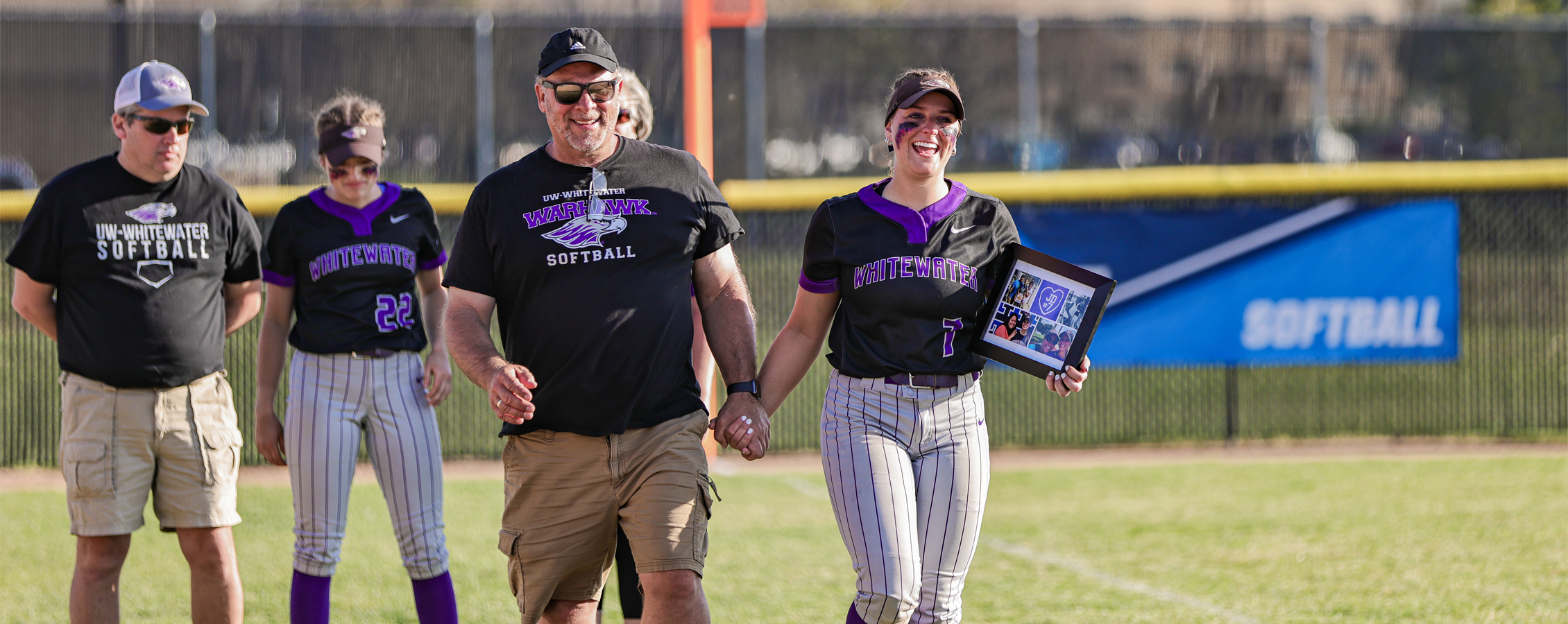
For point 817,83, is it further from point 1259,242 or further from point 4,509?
point 4,509

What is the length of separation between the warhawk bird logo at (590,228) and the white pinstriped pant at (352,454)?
1.37 m

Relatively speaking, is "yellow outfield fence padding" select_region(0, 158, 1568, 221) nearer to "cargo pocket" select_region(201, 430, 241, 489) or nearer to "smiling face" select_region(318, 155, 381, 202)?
"smiling face" select_region(318, 155, 381, 202)

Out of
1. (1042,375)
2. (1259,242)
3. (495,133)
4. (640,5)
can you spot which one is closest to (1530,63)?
(1259,242)

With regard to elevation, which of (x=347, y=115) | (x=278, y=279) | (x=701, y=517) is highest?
(x=347, y=115)

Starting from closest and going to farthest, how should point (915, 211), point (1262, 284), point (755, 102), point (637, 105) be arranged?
point (915, 211)
point (637, 105)
point (1262, 284)
point (755, 102)

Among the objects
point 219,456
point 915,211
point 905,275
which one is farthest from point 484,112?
point 905,275

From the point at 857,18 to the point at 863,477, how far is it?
9.55 meters

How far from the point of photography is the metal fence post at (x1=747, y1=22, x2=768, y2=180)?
12.1m

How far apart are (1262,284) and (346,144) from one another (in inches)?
278

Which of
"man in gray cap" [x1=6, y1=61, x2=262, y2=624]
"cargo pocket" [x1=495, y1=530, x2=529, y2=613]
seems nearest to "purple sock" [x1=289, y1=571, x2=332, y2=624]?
"man in gray cap" [x1=6, y1=61, x2=262, y2=624]

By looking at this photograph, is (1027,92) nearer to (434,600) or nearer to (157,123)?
(434,600)

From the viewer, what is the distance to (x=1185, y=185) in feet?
31.5

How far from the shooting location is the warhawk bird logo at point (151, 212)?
427 centimetres

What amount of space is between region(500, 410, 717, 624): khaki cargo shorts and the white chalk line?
2678mm
